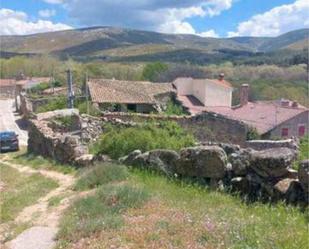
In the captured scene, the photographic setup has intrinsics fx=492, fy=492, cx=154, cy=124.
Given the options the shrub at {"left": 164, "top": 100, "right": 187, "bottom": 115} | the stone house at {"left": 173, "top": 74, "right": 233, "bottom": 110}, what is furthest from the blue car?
the stone house at {"left": 173, "top": 74, "right": 233, "bottom": 110}

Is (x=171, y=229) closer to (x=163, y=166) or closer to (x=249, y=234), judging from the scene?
(x=249, y=234)

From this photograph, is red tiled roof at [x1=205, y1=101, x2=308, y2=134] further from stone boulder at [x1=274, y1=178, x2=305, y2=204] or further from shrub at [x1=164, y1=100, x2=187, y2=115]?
stone boulder at [x1=274, y1=178, x2=305, y2=204]

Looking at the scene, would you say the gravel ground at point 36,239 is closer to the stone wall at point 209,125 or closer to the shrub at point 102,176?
the shrub at point 102,176

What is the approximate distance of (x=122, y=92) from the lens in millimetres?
38562

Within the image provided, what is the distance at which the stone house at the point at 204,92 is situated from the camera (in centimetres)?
4562

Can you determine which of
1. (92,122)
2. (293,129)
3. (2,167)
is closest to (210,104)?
(293,129)

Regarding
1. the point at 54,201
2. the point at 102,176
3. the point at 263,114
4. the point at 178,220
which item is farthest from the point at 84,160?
the point at 263,114

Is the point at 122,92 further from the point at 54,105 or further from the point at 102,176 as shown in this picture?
the point at 102,176

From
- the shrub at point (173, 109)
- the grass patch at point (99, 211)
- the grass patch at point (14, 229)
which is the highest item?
the grass patch at point (99, 211)

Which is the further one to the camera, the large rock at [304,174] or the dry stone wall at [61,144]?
the dry stone wall at [61,144]

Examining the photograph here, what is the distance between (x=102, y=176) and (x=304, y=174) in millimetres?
4055

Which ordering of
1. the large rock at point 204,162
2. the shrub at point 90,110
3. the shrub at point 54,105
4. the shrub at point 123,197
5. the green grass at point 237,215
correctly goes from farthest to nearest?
the shrub at point 54,105, the shrub at point 90,110, the large rock at point 204,162, the shrub at point 123,197, the green grass at point 237,215

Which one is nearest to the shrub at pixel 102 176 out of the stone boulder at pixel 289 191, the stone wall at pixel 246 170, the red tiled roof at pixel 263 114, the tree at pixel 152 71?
the stone wall at pixel 246 170

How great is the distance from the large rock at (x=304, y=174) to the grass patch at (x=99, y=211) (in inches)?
90.9
